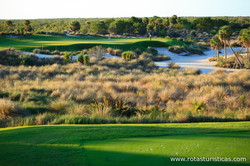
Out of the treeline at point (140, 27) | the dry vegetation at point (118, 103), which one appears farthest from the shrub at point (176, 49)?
the dry vegetation at point (118, 103)

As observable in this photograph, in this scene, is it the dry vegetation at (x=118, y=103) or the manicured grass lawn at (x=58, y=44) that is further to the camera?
the manicured grass lawn at (x=58, y=44)

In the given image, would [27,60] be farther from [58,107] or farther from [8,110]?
[8,110]

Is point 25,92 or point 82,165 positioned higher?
point 82,165

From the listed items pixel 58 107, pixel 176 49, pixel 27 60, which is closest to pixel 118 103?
pixel 58 107

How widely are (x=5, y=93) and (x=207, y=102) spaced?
33.1 feet

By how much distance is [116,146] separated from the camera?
457 centimetres

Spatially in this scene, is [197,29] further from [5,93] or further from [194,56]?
[5,93]

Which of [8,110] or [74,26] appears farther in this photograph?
[74,26]

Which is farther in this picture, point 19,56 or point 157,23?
point 157,23

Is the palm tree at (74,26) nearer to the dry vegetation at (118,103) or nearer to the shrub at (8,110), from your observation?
the dry vegetation at (118,103)

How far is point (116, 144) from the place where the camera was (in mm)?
4688

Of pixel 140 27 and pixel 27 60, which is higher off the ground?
pixel 140 27

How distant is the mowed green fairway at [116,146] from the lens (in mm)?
3836

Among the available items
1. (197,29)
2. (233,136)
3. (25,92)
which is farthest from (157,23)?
(233,136)
